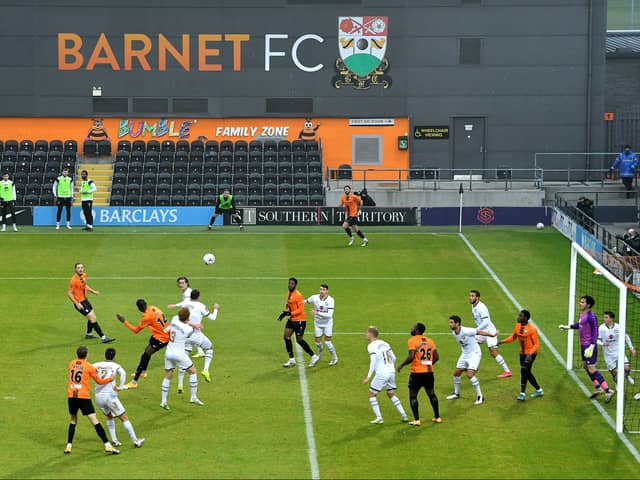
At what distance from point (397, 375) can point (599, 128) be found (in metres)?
29.7

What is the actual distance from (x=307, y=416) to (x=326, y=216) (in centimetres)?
2297

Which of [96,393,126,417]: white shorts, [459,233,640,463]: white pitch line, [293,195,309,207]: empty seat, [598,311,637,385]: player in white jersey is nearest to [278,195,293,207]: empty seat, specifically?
[293,195,309,207]: empty seat

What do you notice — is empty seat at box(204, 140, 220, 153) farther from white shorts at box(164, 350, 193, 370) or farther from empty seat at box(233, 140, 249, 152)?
white shorts at box(164, 350, 193, 370)

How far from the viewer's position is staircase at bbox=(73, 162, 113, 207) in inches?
1970

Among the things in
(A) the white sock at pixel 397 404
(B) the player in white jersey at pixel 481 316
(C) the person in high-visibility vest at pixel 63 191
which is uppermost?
(C) the person in high-visibility vest at pixel 63 191

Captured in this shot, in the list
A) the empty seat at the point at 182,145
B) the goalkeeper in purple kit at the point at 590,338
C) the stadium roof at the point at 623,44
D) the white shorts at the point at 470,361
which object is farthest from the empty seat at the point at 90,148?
the goalkeeper in purple kit at the point at 590,338

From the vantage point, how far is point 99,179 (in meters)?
51.5

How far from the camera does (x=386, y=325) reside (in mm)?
32281

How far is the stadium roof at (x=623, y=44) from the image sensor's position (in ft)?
196

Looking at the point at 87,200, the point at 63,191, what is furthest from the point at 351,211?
the point at 63,191

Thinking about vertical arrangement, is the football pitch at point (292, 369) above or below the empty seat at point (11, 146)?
below

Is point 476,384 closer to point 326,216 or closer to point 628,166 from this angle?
point 326,216

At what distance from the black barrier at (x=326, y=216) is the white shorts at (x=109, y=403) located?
2571cm

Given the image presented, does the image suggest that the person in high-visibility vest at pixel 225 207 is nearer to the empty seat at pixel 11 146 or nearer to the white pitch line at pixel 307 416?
the empty seat at pixel 11 146
